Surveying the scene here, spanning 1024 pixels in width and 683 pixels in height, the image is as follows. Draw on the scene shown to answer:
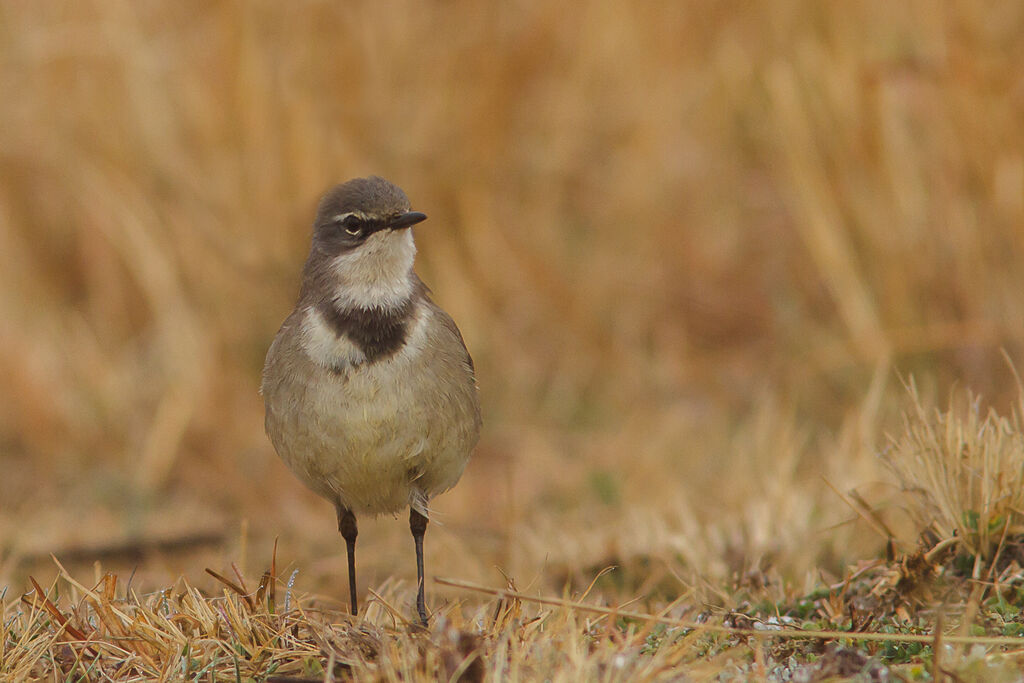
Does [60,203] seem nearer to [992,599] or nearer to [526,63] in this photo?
[526,63]

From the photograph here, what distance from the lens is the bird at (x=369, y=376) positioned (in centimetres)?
367

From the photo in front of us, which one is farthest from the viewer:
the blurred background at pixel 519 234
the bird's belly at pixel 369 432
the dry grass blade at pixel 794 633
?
the blurred background at pixel 519 234

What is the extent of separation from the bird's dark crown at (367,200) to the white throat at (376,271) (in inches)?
2.8

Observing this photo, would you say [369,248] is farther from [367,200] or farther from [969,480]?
[969,480]

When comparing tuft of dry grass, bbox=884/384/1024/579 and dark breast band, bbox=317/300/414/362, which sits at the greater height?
dark breast band, bbox=317/300/414/362

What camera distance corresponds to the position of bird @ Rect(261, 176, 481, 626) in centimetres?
367

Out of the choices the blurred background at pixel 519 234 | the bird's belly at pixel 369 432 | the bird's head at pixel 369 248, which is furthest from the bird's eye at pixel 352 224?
the blurred background at pixel 519 234

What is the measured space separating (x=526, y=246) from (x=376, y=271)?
13.3 ft

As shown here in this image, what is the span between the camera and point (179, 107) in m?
7.47

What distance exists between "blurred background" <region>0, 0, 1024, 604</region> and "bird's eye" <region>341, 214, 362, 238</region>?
1.94 metres

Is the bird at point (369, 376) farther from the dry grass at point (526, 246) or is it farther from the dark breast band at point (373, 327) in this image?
the dry grass at point (526, 246)

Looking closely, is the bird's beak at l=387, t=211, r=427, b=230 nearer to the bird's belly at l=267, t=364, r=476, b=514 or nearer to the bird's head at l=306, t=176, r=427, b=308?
the bird's head at l=306, t=176, r=427, b=308

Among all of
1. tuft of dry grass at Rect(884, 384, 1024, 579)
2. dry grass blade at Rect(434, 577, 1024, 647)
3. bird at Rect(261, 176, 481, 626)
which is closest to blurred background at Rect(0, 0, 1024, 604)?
bird at Rect(261, 176, 481, 626)

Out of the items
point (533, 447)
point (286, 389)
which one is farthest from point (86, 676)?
point (533, 447)
